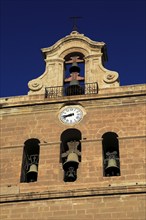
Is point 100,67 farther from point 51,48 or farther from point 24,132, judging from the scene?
point 24,132

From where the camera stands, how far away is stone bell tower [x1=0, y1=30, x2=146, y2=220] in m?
17.7

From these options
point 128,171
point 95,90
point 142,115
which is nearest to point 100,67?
point 95,90

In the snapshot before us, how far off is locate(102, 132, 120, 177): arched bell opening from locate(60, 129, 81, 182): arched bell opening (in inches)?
28.2

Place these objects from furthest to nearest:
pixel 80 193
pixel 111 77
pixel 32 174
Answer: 1. pixel 111 77
2. pixel 32 174
3. pixel 80 193

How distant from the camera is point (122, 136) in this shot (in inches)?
758

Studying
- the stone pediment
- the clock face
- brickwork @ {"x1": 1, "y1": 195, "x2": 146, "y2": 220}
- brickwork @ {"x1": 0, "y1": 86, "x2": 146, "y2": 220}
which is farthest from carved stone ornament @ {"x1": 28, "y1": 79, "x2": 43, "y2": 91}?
brickwork @ {"x1": 1, "y1": 195, "x2": 146, "y2": 220}

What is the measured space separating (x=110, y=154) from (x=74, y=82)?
9.46ft

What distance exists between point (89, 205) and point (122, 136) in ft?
8.32

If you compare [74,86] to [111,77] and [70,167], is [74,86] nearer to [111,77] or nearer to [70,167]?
[111,77]

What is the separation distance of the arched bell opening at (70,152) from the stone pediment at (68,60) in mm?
1825

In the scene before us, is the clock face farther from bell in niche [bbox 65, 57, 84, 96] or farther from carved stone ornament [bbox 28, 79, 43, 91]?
carved stone ornament [bbox 28, 79, 43, 91]

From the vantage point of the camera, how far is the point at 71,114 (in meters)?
20.0

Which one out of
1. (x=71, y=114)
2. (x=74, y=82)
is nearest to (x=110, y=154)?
(x=71, y=114)

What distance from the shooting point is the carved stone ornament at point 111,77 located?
2091cm
